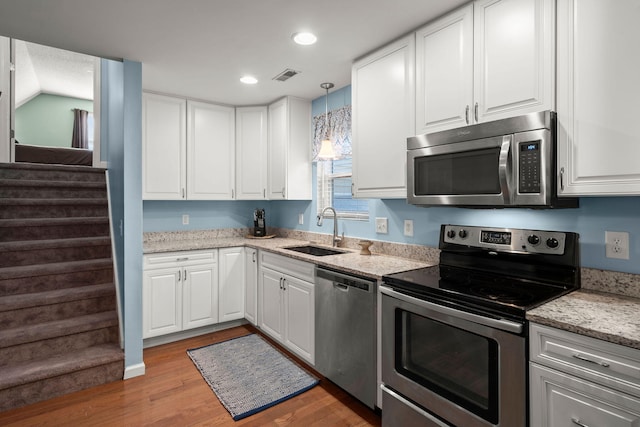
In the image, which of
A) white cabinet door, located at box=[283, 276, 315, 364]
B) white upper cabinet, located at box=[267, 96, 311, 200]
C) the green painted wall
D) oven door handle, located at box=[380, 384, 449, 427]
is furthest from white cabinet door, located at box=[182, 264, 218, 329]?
the green painted wall

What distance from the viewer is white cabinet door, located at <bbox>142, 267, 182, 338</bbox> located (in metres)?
3.09

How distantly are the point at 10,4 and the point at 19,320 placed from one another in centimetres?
225

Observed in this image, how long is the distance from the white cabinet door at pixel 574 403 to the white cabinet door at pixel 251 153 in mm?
3086

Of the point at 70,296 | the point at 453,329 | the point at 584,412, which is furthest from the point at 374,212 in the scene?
the point at 70,296

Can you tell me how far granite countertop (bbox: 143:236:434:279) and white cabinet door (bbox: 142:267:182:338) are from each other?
240 millimetres

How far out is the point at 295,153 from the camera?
3.60 metres

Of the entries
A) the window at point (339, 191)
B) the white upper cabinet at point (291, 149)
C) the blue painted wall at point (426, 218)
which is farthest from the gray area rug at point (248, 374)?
the white upper cabinet at point (291, 149)

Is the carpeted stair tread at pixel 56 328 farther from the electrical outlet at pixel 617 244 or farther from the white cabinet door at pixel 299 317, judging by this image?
the electrical outlet at pixel 617 244

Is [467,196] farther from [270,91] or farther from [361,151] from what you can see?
[270,91]

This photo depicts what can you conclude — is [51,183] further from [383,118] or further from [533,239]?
[533,239]

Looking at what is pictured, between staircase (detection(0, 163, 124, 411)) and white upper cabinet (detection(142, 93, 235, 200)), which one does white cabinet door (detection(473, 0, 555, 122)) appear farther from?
staircase (detection(0, 163, 124, 411))

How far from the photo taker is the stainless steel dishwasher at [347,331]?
6.77 ft

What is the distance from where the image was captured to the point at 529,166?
154 centimetres

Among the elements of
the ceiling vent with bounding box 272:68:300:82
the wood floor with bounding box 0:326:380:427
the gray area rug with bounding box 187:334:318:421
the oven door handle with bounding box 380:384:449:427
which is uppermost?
the ceiling vent with bounding box 272:68:300:82
